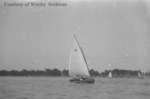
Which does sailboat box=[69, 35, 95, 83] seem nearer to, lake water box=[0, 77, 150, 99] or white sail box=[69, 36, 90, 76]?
white sail box=[69, 36, 90, 76]

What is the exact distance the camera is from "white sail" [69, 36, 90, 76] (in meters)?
64.9

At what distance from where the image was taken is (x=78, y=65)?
6638 cm

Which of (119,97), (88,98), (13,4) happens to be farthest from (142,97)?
(13,4)

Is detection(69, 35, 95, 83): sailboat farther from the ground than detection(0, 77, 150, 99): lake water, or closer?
farther from the ground

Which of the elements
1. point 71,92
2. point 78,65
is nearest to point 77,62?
point 78,65

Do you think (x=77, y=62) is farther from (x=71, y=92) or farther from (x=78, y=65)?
(x=71, y=92)

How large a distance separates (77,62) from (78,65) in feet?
1.76

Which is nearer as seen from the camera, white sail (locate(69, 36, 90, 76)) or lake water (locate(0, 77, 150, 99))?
lake water (locate(0, 77, 150, 99))

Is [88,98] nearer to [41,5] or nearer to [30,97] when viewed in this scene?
[30,97]

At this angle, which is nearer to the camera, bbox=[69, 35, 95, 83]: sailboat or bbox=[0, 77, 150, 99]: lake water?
bbox=[0, 77, 150, 99]: lake water

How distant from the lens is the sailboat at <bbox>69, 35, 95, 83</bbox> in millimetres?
64938

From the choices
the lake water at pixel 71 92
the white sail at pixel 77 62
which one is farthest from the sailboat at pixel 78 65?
the lake water at pixel 71 92

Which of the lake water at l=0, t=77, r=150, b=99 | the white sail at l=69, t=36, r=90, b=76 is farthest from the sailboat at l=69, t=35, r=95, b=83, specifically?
the lake water at l=0, t=77, r=150, b=99

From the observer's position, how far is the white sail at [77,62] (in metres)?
64.9
